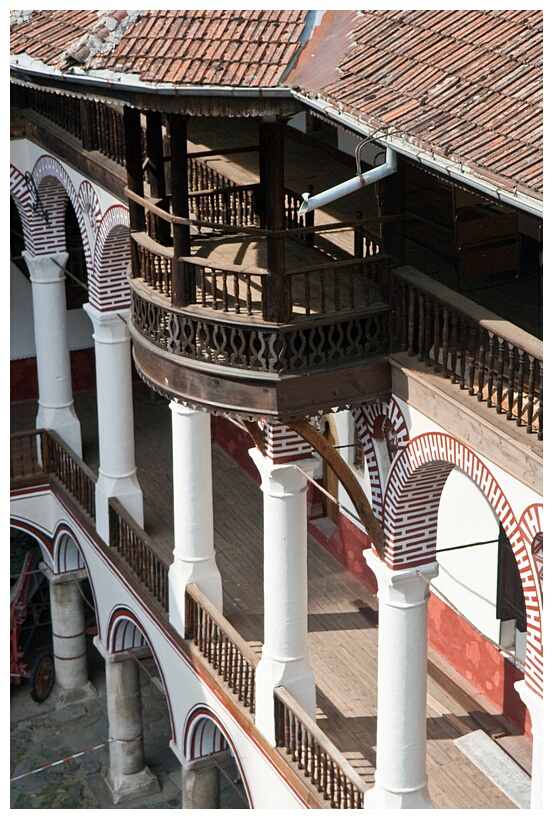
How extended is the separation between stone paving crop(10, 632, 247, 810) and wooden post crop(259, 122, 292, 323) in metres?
8.63

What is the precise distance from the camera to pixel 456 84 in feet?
35.8

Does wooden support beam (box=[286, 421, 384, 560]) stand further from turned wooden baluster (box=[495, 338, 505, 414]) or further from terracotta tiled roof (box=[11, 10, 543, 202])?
terracotta tiled roof (box=[11, 10, 543, 202])

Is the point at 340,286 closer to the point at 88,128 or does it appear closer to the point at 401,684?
the point at 401,684

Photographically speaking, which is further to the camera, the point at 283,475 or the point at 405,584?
the point at 283,475

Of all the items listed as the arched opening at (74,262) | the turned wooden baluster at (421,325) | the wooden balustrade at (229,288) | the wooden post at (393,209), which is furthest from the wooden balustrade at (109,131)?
the turned wooden baluster at (421,325)

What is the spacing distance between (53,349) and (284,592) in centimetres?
790

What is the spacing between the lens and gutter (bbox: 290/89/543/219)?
970 centimetres

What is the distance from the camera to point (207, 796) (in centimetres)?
1817

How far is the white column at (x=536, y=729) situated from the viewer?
11148 mm

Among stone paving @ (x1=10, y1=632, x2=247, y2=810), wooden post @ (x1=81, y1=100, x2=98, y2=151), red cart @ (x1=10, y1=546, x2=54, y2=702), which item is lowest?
stone paving @ (x1=10, y1=632, x2=247, y2=810)

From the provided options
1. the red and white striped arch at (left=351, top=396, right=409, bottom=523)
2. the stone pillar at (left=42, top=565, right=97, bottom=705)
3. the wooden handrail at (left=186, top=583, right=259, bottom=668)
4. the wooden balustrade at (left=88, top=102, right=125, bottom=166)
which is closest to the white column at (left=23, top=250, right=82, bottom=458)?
the stone pillar at (left=42, top=565, right=97, bottom=705)

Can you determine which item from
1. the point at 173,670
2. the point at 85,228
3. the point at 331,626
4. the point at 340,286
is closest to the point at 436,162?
the point at 340,286

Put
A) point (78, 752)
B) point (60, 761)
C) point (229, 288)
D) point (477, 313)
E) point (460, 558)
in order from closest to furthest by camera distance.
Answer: point (477, 313), point (229, 288), point (460, 558), point (60, 761), point (78, 752)
